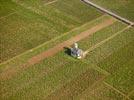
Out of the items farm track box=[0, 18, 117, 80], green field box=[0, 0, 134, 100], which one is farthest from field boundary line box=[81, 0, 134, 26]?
farm track box=[0, 18, 117, 80]

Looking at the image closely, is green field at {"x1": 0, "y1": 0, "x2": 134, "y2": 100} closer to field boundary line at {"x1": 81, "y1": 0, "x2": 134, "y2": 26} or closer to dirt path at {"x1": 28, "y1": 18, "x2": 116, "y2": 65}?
dirt path at {"x1": 28, "y1": 18, "x2": 116, "y2": 65}

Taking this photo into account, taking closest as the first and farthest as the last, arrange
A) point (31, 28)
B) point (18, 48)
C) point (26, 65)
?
point (26, 65), point (18, 48), point (31, 28)

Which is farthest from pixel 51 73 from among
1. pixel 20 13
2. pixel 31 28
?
pixel 20 13

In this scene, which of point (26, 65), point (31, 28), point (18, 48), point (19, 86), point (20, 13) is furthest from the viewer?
point (20, 13)

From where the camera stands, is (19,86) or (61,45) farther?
(61,45)

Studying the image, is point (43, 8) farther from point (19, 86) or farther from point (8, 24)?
point (19, 86)

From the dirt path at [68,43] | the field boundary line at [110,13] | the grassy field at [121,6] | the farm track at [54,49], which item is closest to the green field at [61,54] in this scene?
the farm track at [54,49]
